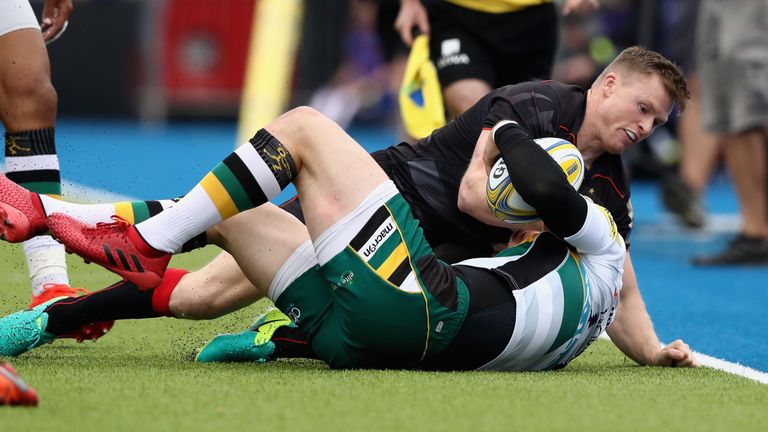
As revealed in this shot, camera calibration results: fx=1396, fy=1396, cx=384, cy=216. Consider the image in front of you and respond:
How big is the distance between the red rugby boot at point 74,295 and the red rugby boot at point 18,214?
0.53 m

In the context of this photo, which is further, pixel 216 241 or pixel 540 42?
pixel 540 42

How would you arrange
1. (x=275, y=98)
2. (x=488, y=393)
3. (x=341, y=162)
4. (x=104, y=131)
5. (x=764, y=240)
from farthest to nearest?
(x=104, y=131) < (x=275, y=98) < (x=764, y=240) < (x=341, y=162) < (x=488, y=393)

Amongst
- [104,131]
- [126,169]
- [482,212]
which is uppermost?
[482,212]

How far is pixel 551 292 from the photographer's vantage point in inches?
173

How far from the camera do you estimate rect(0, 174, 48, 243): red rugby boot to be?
4.35 meters

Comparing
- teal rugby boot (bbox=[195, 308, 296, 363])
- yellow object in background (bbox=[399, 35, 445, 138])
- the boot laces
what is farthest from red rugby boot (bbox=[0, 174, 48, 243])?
yellow object in background (bbox=[399, 35, 445, 138])

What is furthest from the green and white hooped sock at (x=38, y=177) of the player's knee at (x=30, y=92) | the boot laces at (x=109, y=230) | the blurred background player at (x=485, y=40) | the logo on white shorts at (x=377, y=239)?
the blurred background player at (x=485, y=40)

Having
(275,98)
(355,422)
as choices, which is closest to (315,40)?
(275,98)

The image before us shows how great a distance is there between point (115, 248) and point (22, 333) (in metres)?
0.61

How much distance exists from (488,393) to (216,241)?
1069 millimetres

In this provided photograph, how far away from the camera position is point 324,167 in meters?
4.38

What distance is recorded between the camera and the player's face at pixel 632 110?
15.9 feet

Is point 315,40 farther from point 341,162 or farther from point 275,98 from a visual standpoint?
point 341,162

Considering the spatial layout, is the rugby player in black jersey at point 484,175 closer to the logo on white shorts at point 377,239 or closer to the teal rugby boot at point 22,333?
the teal rugby boot at point 22,333
